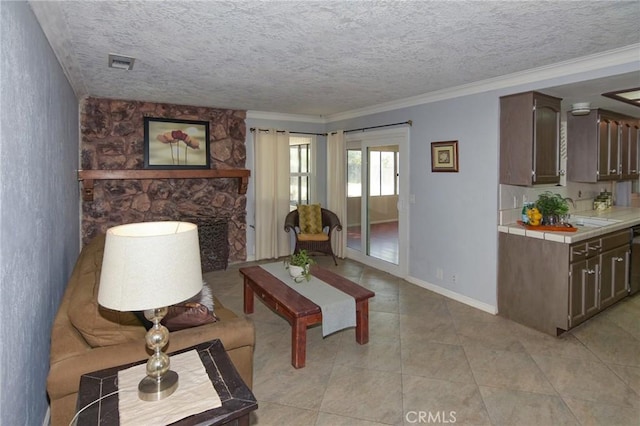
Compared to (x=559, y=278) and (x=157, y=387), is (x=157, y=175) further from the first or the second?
(x=559, y=278)

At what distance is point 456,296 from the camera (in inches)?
168

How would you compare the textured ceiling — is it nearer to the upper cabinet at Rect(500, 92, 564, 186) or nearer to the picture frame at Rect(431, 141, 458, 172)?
the upper cabinet at Rect(500, 92, 564, 186)

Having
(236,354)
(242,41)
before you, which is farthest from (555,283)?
(242,41)

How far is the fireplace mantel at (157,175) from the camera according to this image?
15.0 feet

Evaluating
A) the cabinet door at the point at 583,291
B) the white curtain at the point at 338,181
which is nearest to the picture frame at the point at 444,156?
the cabinet door at the point at 583,291

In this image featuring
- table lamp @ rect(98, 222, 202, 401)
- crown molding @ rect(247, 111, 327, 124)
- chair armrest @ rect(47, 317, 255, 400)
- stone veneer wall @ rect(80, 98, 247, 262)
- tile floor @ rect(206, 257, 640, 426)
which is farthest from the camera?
crown molding @ rect(247, 111, 327, 124)

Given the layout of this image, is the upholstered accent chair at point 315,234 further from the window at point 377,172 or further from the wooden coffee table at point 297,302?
the wooden coffee table at point 297,302

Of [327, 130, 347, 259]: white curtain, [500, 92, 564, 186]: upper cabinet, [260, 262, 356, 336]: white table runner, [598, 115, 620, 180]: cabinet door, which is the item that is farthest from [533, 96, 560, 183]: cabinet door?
[327, 130, 347, 259]: white curtain

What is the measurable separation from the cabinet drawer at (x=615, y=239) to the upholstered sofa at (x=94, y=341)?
3438mm

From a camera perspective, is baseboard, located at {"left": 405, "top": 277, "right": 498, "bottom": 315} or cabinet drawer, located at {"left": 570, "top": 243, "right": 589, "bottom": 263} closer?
cabinet drawer, located at {"left": 570, "top": 243, "right": 589, "bottom": 263}

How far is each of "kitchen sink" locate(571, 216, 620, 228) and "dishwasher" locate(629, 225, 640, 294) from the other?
0.31 m

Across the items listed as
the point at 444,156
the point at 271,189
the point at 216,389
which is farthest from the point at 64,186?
the point at 444,156

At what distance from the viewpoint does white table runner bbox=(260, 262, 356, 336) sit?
2859 millimetres

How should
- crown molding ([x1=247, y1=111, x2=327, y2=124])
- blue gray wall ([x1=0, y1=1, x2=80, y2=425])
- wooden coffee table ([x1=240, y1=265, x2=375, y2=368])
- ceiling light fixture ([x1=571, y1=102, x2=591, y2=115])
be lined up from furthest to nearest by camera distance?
crown molding ([x1=247, y1=111, x2=327, y2=124]) < ceiling light fixture ([x1=571, y1=102, x2=591, y2=115]) < wooden coffee table ([x1=240, y1=265, x2=375, y2=368]) < blue gray wall ([x1=0, y1=1, x2=80, y2=425])
